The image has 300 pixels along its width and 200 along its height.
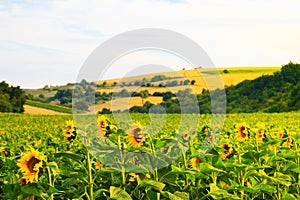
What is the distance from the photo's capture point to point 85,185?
3164 mm

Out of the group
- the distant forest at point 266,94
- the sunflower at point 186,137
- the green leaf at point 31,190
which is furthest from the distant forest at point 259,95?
the green leaf at point 31,190

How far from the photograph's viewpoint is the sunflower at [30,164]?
295 centimetres

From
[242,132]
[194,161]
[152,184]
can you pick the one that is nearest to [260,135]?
[242,132]

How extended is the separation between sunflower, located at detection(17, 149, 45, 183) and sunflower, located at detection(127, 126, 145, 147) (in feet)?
1.90

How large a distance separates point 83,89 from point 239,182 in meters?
1.11

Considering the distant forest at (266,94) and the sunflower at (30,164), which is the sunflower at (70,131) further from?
the distant forest at (266,94)

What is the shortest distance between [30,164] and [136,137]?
2.15ft

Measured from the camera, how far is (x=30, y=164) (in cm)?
297

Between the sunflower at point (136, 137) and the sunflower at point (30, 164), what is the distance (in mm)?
580

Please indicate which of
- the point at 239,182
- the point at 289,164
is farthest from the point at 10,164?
the point at 289,164

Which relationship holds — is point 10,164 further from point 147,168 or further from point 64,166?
point 147,168

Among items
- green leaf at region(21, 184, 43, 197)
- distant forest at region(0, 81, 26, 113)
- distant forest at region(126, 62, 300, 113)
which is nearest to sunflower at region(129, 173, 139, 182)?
green leaf at region(21, 184, 43, 197)

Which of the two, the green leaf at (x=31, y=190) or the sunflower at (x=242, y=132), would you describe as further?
the sunflower at (x=242, y=132)

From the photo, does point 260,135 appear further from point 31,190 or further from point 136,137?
point 31,190
